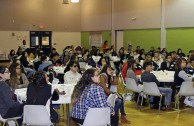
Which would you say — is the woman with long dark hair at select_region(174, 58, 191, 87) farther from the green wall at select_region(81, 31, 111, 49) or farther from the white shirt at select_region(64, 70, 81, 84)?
the green wall at select_region(81, 31, 111, 49)

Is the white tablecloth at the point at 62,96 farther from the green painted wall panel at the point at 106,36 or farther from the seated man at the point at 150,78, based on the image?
the green painted wall panel at the point at 106,36

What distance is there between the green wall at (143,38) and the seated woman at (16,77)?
34.7 feet

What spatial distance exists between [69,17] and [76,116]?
748 inches

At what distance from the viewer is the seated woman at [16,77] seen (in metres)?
5.98

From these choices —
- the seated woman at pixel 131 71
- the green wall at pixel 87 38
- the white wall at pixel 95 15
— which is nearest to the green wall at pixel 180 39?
the white wall at pixel 95 15

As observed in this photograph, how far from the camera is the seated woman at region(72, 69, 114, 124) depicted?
4176 mm

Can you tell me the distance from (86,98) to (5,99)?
129 cm

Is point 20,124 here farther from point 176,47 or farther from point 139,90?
point 176,47

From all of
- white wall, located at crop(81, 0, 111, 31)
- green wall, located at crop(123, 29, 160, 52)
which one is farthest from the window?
green wall, located at crop(123, 29, 160, 52)

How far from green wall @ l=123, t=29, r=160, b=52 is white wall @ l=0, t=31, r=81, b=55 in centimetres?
577

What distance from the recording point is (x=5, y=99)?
179 inches

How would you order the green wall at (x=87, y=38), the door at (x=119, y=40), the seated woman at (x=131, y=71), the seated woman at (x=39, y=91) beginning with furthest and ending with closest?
1. the green wall at (x=87, y=38)
2. the door at (x=119, y=40)
3. the seated woman at (x=131, y=71)
4. the seated woman at (x=39, y=91)

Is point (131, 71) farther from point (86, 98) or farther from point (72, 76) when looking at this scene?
point (86, 98)

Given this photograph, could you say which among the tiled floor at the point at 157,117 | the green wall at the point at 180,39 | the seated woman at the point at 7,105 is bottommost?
the tiled floor at the point at 157,117
